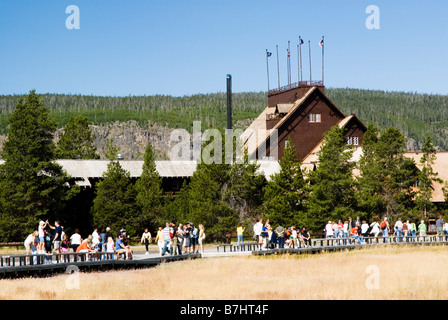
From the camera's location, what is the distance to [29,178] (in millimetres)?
51656

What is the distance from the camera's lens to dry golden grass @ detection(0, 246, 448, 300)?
80.7ft

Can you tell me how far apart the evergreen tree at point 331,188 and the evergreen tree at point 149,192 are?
14.0 m

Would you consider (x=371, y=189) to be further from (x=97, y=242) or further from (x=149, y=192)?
(x=97, y=242)

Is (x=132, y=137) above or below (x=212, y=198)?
above

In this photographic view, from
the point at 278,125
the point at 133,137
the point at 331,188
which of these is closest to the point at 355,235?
the point at 331,188

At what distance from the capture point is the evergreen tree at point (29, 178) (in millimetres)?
50406

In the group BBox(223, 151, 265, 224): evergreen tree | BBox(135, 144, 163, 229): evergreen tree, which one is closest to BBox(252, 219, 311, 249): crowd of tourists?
BBox(223, 151, 265, 224): evergreen tree

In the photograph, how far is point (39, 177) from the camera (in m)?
52.9

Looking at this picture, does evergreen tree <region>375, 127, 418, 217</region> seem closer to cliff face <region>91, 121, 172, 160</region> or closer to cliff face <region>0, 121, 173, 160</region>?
cliff face <region>0, 121, 173, 160</region>

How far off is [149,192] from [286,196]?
1320 cm

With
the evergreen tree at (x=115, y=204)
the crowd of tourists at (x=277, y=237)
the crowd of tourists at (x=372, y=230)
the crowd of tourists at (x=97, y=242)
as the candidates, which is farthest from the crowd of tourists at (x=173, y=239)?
the evergreen tree at (x=115, y=204)

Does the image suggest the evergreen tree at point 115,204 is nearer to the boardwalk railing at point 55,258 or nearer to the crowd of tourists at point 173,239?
the crowd of tourists at point 173,239

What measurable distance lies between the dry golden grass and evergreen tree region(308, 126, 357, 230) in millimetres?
16494
